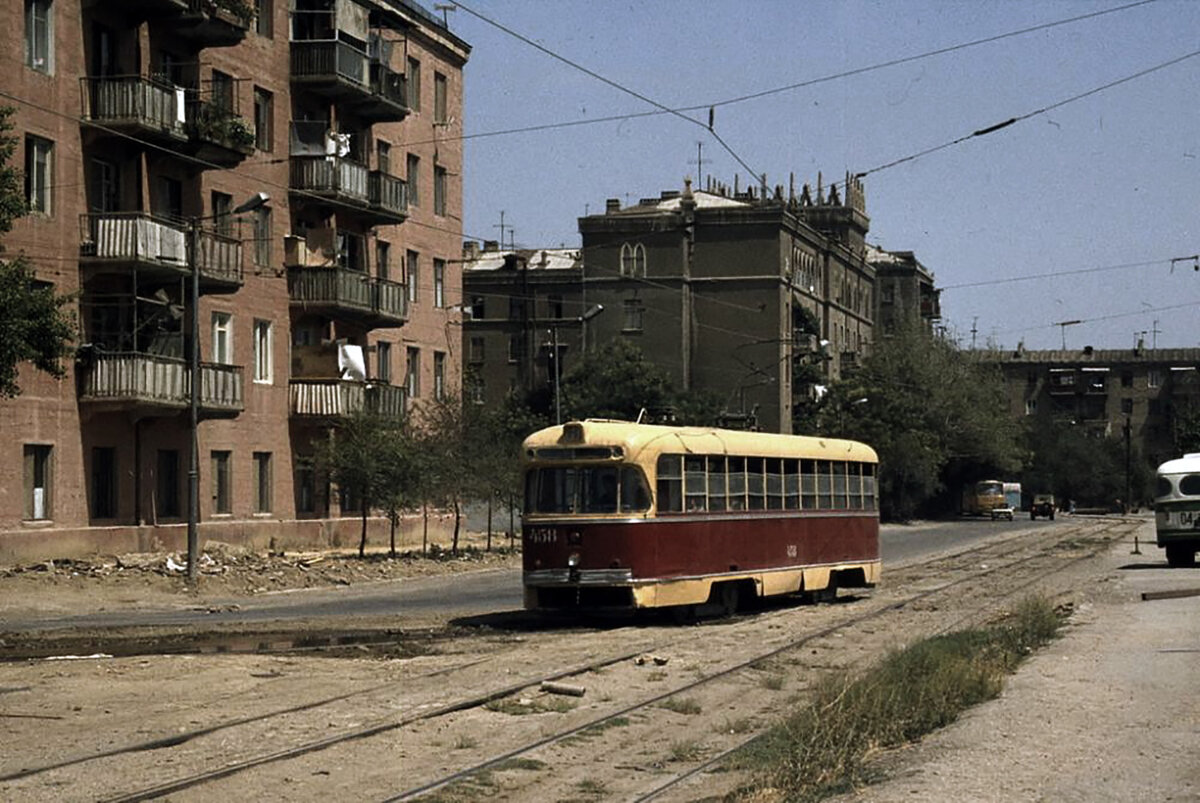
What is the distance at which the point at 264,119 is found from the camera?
47.8 meters

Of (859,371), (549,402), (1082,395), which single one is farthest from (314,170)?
(1082,395)

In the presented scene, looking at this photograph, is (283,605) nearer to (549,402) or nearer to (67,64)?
(67,64)

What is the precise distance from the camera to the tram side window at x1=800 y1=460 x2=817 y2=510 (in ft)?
97.0

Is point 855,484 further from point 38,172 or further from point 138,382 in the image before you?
point 38,172

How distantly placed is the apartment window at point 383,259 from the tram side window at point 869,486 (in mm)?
24178

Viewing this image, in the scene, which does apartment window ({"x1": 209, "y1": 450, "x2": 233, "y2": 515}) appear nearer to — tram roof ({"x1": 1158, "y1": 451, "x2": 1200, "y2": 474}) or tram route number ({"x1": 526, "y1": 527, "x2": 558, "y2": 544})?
tram route number ({"x1": 526, "y1": 527, "x2": 558, "y2": 544})

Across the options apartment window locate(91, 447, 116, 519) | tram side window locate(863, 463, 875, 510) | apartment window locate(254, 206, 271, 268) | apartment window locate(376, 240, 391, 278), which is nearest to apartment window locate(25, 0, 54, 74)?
apartment window locate(91, 447, 116, 519)

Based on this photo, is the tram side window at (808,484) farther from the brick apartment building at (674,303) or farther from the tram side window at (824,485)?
the brick apartment building at (674,303)

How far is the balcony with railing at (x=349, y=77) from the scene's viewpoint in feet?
160

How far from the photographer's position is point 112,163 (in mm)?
40281

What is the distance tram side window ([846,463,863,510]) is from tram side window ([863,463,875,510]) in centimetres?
28

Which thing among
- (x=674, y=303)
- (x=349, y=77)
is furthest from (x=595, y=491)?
(x=674, y=303)

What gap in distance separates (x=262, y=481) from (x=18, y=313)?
64.7ft

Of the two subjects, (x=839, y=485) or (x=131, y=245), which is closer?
(x=839, y=485)
